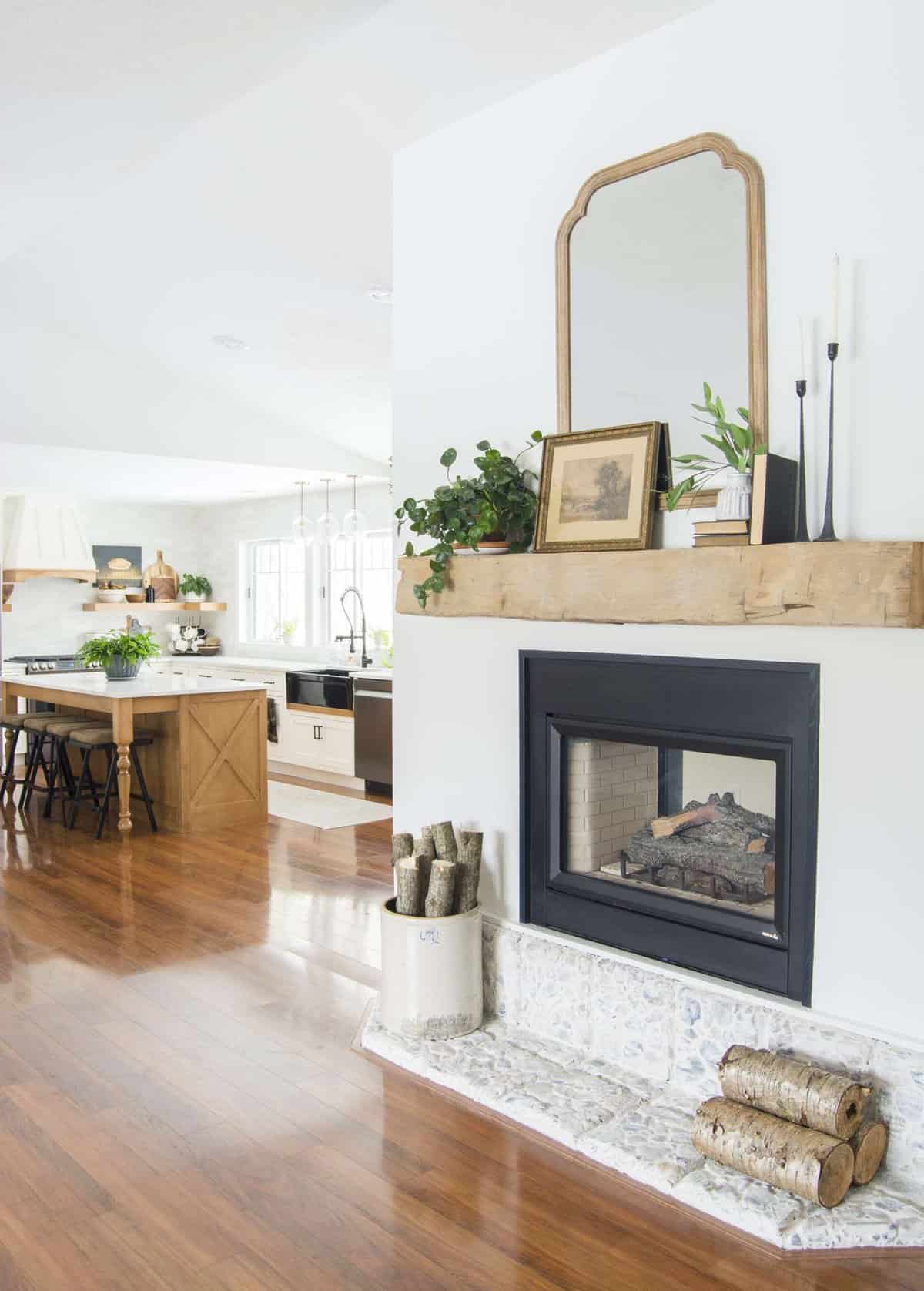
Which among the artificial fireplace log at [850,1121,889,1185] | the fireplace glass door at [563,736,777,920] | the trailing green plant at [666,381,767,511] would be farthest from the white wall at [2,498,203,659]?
the artificial fireplace log at [850,1121,889,1185]

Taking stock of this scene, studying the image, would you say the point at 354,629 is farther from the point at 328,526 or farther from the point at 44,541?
the point at 44,541

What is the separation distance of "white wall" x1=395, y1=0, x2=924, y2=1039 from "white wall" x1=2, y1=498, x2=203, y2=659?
7.55 metres

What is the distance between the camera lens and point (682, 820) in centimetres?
312

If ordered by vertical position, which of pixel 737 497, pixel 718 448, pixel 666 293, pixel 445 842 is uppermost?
pixel 666 293

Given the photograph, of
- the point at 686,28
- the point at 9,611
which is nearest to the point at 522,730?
the point at 686,28

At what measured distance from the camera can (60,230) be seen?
19.2 ft

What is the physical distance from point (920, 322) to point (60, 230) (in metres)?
4.86

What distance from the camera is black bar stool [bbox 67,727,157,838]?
6.34m

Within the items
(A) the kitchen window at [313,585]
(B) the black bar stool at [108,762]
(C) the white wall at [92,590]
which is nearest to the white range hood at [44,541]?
(C) the white wall at [92,590]

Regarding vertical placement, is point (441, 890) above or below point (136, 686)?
below

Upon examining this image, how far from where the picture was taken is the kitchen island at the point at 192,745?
6348mm

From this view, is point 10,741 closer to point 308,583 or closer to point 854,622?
point 308,583

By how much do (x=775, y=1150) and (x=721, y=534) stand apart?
55.7 inches

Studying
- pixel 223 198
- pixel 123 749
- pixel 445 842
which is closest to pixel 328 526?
pixel 123 749
